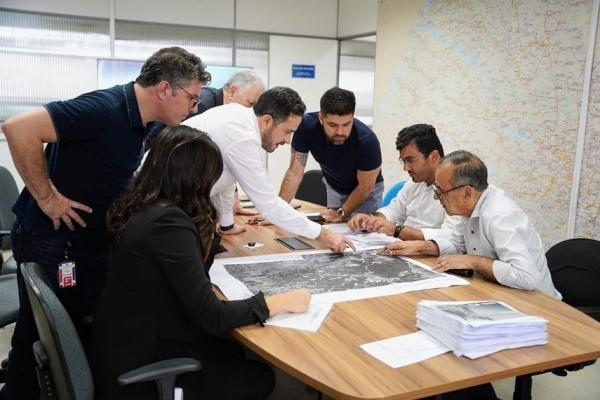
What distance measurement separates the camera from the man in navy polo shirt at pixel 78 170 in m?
1.71

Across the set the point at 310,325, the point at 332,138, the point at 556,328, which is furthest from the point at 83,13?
the point at 556,328

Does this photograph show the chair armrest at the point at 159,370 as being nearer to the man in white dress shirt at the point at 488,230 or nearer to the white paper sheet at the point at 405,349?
the white paper sheet at the point at 405,349

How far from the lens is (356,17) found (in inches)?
240

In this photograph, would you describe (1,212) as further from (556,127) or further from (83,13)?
(556,127)

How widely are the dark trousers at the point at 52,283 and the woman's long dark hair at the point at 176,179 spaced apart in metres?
0.50

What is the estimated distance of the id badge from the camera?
6.01 ft

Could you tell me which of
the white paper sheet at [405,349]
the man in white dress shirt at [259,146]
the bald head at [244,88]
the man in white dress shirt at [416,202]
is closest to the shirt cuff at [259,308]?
the white paper sheet at [405,349]

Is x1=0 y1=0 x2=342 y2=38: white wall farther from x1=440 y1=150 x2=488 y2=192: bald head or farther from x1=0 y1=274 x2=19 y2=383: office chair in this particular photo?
x1=440 y1=150 x2=488 y2=192: bald head

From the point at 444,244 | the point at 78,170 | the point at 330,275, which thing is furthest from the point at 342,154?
the point at 78,170

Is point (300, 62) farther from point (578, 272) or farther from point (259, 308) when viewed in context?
point (259, 308)

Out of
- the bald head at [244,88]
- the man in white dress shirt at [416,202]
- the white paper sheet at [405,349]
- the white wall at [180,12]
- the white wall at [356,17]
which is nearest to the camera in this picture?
the white paper sheet at [405,349]

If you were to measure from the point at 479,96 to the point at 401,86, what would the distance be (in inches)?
42.2

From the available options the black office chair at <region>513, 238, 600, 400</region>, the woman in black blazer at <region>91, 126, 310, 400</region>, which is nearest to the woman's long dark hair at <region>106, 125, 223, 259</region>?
the woman in black blazer at <region>91, 126, 310, 400</region>

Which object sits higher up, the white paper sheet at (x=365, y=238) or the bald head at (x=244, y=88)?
the bald head at (x=244, y=88)
